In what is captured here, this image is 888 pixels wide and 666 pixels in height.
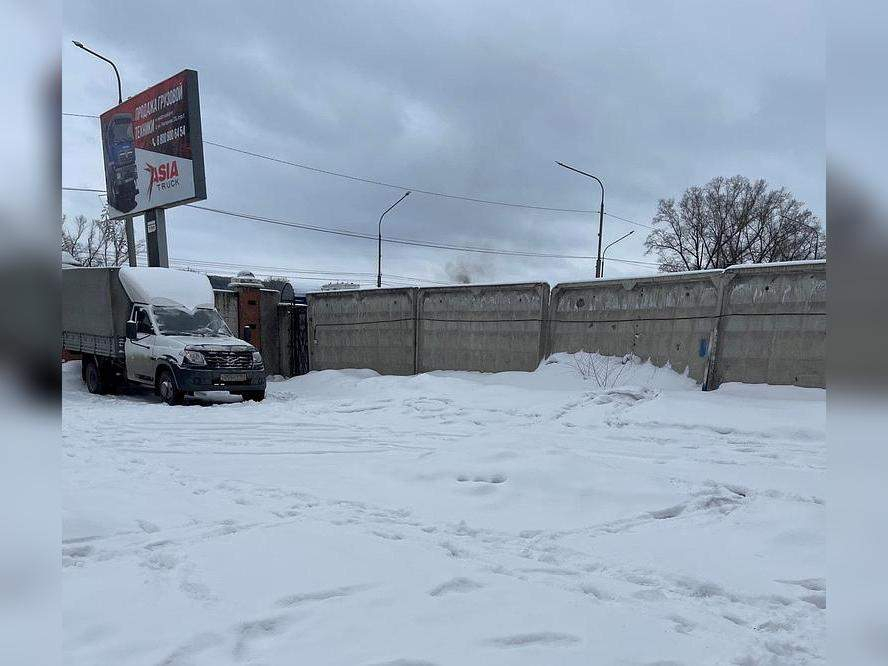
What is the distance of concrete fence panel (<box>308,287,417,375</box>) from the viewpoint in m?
15.1

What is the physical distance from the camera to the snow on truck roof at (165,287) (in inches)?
505

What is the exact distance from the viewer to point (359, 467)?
248 inches

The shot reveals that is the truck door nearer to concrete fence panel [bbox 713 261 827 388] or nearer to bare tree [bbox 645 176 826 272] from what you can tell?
concrete fence panel [bbox 713 261 827 388]

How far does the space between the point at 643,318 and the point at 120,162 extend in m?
16.8

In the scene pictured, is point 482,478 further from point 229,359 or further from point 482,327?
point 482,327

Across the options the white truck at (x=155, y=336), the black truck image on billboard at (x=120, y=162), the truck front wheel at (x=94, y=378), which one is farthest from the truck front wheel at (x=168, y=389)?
the black truck image on billboard at (x=120, y=162)

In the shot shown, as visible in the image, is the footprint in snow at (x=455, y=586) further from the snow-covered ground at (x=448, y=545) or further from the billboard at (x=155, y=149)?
the billboard at (x=155, y=149)

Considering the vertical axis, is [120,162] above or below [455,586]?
above

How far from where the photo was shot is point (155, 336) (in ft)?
40.1

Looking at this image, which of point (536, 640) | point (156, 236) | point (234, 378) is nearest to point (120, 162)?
point (156, 236)

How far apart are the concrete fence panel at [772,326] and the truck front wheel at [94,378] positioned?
1270 centimetres

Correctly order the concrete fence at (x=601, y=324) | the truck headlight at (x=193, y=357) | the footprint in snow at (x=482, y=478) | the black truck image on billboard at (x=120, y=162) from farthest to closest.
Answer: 1. the black truck image on billboard at (x=120, y=162)
2. the truck headlight at (x=193, y=357)
3. the concrete fence at (x=601, y=324)
4. the footprint in snow at (x=482, y=478)

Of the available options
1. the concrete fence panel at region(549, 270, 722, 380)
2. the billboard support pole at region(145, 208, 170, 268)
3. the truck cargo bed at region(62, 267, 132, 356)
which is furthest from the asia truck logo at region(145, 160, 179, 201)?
the concrete fence panel at region(549, 270, 722, 380)

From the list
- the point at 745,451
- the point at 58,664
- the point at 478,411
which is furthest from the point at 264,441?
the point at 58,664
